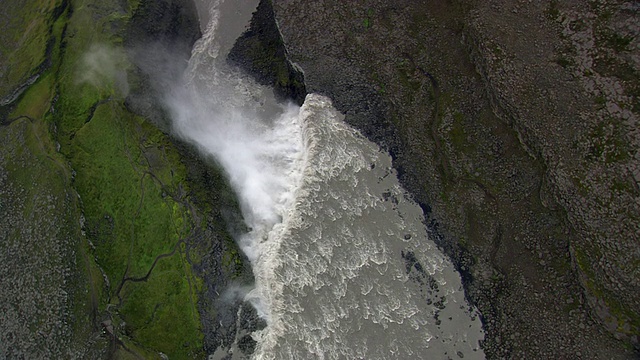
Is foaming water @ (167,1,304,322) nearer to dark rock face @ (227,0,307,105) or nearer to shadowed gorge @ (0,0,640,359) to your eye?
shadowed gorge @ (0,0,640,359)

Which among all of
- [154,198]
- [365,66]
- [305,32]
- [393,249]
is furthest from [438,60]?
[154,198]

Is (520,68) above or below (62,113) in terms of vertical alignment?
above

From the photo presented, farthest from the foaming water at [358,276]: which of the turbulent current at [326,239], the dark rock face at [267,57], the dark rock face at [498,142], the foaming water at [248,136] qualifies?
the dark rock face at [267,57]

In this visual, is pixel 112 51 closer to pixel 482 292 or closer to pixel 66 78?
pixel 66 78

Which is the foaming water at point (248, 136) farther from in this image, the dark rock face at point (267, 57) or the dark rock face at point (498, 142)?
the dark rock face at point (498, 142)

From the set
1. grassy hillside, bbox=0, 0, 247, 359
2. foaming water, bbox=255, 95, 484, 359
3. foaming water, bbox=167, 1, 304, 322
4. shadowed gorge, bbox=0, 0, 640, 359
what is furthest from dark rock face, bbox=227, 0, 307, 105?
grassy hillside, bbox=0, 0, 247, 359

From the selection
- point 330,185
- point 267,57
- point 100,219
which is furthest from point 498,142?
point 100,219

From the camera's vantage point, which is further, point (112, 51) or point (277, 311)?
point (112, 51)
